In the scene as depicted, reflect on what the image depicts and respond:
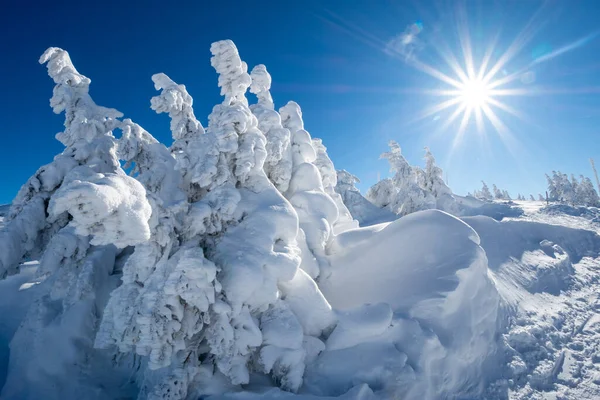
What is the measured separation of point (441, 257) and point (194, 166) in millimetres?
8643

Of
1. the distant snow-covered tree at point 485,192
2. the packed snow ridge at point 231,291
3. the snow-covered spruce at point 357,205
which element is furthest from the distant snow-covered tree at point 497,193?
the packed snow ridge at point 231,291

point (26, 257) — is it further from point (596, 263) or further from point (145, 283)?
point (596, 263)

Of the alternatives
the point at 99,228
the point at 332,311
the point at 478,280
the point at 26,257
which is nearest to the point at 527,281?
the point at 478,280

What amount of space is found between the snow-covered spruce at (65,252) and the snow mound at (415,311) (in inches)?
239

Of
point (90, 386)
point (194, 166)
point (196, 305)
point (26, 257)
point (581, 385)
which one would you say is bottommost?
point (90, 386)

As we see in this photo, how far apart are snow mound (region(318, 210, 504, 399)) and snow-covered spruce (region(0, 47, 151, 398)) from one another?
20.0 ft

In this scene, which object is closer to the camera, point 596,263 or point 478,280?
point 478,280

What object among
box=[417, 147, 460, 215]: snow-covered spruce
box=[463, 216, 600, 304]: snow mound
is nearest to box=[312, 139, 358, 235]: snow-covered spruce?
box=[463, 216, 600, 304]: snow mound

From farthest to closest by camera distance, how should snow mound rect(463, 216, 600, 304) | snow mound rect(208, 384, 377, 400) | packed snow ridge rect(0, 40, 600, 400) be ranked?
snow mound rect(463, 216, 600, 304) < packed snow ridge rect(0, 40, 600, 400) < snow mound rect(208, 384, 377, 400)

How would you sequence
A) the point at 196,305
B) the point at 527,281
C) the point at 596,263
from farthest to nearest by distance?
the point at 596,263 < the point at 527,281 < the point at 196,305

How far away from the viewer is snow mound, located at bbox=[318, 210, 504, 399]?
7.58 meters

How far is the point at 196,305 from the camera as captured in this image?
694 cm

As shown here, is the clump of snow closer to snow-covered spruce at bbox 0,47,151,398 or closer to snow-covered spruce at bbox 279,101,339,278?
snow-covered spruce at bbox 0,47,151,398

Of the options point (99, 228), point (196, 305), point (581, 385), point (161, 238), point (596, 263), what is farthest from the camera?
point (596, 263)
